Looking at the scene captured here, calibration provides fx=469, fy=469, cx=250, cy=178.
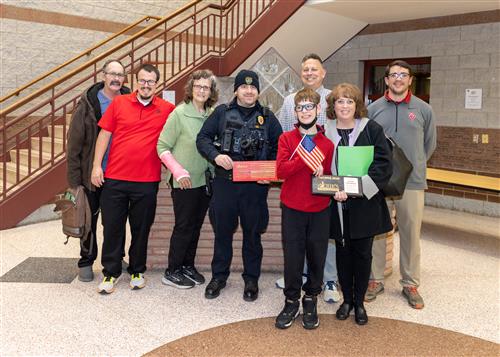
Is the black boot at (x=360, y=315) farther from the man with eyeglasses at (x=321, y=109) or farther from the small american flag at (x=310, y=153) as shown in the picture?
the small american flag at (x=310, y=153)

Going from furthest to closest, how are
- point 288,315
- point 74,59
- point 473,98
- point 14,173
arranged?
point 74,59 < point 473,98 < point 14,173 < point 288,315

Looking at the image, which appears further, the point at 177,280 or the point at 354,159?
the point at 177,280

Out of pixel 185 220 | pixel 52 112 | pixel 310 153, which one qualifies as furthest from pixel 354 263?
pixel 52 112

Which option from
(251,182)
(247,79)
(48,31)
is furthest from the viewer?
(48,31)

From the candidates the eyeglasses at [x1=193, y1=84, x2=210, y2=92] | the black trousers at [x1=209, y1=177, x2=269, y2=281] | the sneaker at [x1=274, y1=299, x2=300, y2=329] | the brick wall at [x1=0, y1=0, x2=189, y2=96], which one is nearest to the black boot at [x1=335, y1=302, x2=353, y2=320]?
the sneaker at [x1=274, y1=299, x2=300, y2=329]

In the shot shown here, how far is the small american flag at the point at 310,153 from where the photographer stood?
2.60m

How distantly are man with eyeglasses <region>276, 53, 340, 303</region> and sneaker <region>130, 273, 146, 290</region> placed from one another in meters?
1.19

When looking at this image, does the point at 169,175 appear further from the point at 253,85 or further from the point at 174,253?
the point at 253,85

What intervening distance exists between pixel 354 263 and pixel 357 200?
40 cm

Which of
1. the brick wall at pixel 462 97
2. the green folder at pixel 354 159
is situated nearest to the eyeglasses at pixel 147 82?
the green folder at pixel 354 159

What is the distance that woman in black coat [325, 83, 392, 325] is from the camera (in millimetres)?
2701

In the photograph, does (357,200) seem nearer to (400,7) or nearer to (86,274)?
(86,274)

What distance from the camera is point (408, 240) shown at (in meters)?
3.27

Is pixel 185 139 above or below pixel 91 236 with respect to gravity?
above
